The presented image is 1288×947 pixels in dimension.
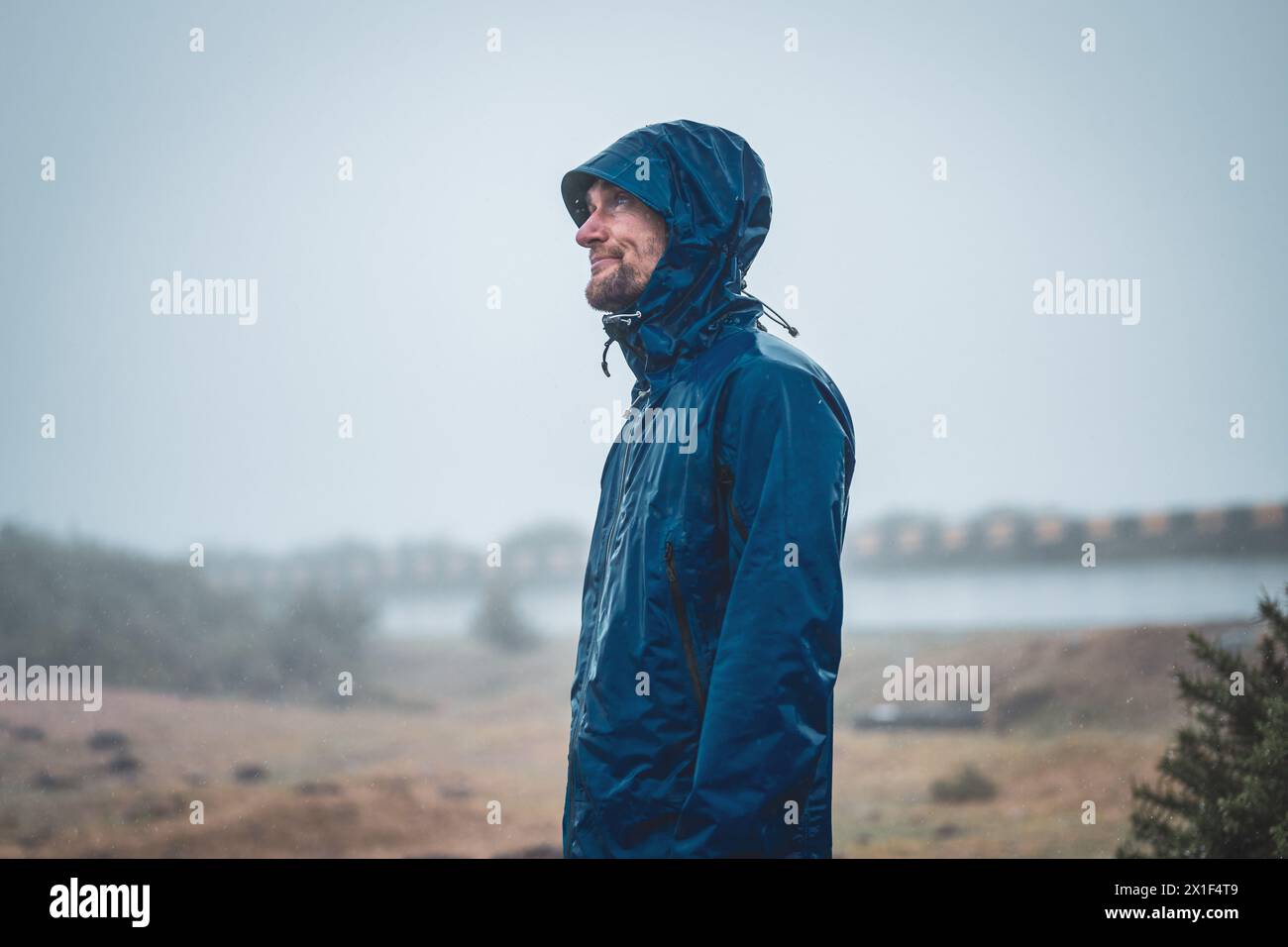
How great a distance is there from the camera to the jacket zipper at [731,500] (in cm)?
159

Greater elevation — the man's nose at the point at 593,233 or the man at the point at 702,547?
the man's nose at the point at 593,233

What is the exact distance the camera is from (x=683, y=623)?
5.34 feet

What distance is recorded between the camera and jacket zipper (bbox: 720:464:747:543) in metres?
1.59

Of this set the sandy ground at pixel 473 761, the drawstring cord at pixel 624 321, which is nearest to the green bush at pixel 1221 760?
the drawstring cord at pixel 624 321

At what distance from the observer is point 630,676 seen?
1.65m

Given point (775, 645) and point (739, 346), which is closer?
point (775, 645)

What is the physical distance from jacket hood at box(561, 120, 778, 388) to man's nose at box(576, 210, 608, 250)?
0.26 feet

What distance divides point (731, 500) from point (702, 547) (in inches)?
3.4

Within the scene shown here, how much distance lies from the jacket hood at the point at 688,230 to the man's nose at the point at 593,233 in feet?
0.26

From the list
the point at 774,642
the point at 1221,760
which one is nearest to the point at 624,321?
the point at 774,642

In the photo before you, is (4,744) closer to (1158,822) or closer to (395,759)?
(395,759)

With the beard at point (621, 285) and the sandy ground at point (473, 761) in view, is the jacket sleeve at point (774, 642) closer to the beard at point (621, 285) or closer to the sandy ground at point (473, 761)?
the beard at point (621, 285)
